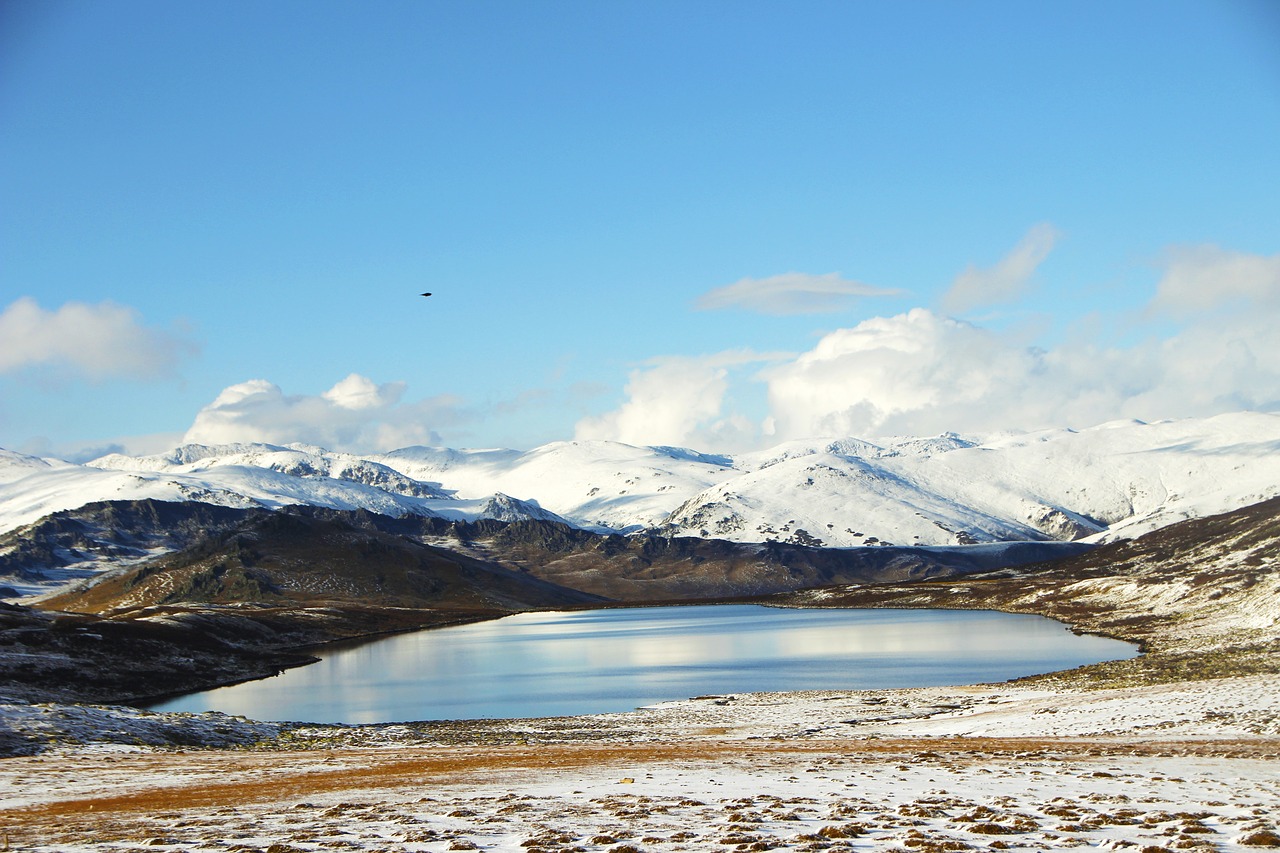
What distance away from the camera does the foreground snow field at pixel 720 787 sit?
2286 cm

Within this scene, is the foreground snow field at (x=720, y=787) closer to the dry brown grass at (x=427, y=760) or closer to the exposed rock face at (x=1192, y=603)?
the dry brown grass at (x=427, y=760)

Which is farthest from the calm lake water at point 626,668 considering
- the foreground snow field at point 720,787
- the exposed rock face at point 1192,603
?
the foreground snow field at point 720,787

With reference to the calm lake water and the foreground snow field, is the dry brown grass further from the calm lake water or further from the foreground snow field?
the calm lake water

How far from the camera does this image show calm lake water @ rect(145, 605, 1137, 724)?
81812mm

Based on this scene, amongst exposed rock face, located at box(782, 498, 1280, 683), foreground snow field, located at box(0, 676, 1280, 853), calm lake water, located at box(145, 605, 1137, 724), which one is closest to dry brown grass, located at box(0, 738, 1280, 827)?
foreground snow field, located at box(0, 676, 1280, 853)

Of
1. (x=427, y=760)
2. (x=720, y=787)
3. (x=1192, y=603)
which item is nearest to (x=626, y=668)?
(x=427, y=760)

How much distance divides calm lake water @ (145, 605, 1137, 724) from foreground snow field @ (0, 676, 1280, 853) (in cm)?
2387

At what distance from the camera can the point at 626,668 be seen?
357ft

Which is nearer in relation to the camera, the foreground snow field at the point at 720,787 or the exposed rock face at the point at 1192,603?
the foreground snow field at the point at 720,787

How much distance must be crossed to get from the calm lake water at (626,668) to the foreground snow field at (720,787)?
23.9 meters

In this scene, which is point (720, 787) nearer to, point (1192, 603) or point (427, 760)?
point (427, 760)

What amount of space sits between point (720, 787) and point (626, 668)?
79.2 meters

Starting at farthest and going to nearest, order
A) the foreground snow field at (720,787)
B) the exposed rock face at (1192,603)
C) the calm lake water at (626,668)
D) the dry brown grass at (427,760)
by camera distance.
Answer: the calm lake water at (626,668) → the exposed rock face at (1192,603) → the dry brown grass at (427,760) → the foreground snow field at (720,787)

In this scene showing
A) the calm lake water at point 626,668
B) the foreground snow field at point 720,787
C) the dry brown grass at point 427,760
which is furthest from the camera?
the calm lake water at point 626,668
